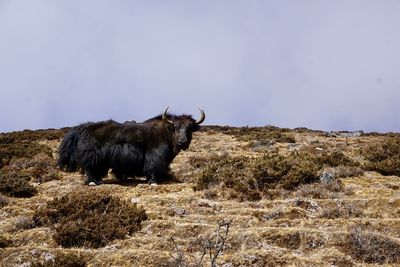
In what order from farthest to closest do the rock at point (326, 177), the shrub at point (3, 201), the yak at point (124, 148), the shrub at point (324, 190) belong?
the yak at point (124, 148)
the rock at point (326, 177)
the shrub at point (324, 190)
the shrub at point (3, 201)

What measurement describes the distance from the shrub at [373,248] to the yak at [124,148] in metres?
6.96

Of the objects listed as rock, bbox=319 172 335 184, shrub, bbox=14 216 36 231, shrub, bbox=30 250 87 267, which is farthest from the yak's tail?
shrub, bbox=30 250 87 267

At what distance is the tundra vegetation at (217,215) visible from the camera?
9.50m

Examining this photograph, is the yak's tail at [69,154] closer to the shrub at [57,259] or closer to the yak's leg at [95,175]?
the yak's leg at [95,175]

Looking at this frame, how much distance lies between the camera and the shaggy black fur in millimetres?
16078

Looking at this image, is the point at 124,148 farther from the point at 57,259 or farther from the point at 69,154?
the point at 57,259

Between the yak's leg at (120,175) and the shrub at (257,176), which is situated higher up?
the shrub at (257,176)

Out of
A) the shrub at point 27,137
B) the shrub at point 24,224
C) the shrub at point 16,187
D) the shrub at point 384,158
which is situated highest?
the shrub at point 384,158

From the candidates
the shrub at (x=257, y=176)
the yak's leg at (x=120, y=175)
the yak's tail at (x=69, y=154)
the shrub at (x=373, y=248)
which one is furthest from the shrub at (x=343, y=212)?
the yak's tail at (x=69, y=154)

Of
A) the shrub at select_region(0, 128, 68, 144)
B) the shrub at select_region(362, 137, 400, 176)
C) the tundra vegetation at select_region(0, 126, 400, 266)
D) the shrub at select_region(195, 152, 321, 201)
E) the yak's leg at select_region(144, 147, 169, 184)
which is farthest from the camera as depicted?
the shrub at select_region(0, 128, 68, 144)

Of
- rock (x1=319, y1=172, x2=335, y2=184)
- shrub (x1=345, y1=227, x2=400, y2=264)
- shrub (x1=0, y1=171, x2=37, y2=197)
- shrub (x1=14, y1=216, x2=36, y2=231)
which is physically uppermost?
rock (x1=319, y1=172, x2=335, y2=184)

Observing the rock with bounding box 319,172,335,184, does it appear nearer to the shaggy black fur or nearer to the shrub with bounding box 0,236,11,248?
the shaggy black fur

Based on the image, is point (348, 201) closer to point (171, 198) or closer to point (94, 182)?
point (171, 198)

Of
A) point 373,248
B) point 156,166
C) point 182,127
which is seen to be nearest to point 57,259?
point 373,248
